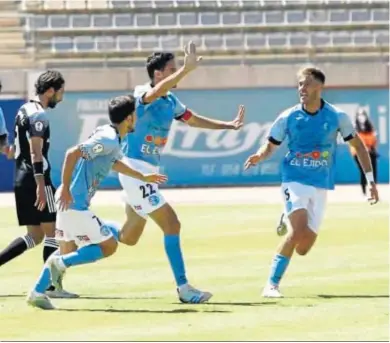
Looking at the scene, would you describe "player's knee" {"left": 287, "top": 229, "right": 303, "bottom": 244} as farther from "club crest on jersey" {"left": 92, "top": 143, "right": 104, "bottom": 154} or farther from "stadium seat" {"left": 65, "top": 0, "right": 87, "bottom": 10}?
"stadium seat" {"left": 65, "top": 0, "right": 87, "bottom": 10}

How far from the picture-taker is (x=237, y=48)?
35.1 meters

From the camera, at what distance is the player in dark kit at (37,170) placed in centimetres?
1065

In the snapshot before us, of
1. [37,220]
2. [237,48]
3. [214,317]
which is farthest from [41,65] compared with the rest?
[214,317]

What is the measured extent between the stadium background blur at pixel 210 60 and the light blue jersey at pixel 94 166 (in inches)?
830

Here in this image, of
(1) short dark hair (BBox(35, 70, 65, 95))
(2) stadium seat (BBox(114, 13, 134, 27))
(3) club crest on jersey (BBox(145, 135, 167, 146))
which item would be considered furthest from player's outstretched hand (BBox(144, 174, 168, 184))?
(2) stadium seat (BBox(114, 13, 134, 27))

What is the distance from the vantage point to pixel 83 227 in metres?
9.93

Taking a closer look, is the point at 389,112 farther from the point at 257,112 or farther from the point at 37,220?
the point at 37,220

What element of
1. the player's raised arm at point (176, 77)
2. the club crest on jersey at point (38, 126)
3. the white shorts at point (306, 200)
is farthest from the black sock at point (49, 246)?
the white shorts at point (306, 200)

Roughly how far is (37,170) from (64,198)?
0.97m

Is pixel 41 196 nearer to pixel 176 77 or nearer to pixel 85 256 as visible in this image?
pixel 85 256

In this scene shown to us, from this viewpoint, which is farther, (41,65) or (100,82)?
(41,65)

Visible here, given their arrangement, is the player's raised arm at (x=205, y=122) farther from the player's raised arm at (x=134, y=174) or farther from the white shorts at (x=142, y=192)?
the player's raised arm at (x=134, y=174)

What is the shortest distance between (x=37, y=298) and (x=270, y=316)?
1.85 metres

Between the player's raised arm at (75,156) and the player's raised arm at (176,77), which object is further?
the player's raised arm at (176,77)
